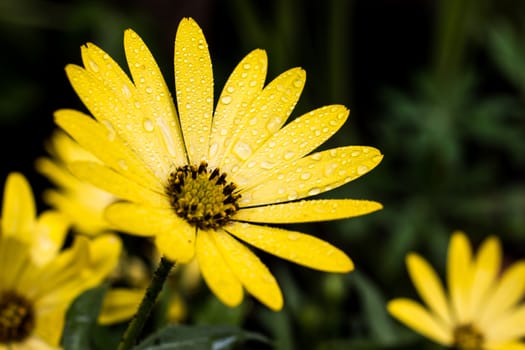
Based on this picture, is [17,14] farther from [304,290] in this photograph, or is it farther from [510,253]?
[510,253]

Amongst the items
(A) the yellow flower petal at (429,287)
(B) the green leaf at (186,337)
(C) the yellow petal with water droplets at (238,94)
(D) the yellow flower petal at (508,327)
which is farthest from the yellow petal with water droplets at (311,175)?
(D) the yellow flower petal at (508,327)

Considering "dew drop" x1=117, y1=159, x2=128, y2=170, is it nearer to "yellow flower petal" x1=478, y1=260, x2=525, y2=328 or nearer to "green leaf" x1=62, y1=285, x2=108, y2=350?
"green leaf" x1=62, y1=285, x2=108, y2=350

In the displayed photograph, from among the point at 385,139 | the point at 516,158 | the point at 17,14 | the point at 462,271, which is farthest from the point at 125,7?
the point at 462,271

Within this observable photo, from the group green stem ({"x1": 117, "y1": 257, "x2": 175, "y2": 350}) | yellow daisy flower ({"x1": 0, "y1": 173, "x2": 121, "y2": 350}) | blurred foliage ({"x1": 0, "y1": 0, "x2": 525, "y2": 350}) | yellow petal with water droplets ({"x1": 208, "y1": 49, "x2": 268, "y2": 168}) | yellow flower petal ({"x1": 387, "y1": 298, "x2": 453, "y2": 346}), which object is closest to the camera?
green stem ({"x1": 117, "y1": 257, "x2": 175, "y2": 350})

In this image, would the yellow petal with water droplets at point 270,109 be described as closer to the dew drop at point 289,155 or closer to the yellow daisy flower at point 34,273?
the dew drop at point 289,155

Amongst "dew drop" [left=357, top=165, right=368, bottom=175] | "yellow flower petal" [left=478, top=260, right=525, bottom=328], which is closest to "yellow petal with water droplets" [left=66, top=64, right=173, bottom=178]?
"dew drop" [left=357, top=165, right=368, bottom=175]

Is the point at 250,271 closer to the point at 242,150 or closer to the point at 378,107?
the point at 242,150

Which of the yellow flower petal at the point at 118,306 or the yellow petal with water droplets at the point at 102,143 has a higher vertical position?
the yellow petal with water droplets at the point at 102,143
